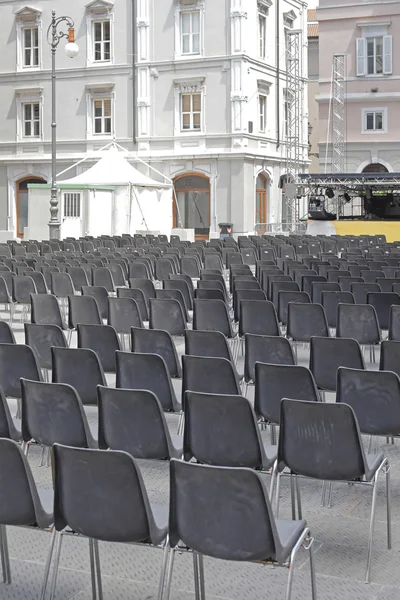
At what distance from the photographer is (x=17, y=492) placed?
449 cm

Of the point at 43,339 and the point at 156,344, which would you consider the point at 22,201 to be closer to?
the point at 43,339

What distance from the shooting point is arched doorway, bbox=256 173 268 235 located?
44.4 metres

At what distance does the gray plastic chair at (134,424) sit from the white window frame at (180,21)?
3916 cm

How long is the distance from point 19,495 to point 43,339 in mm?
4462

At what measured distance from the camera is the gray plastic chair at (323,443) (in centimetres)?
526

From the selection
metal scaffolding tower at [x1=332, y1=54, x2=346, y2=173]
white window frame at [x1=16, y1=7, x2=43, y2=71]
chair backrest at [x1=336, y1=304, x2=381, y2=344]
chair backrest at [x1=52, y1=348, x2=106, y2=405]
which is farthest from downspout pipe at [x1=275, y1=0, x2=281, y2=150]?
chair backrest at [x1=52, y1=348, x2=106, y2=405]

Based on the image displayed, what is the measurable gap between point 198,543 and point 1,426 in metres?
2.28

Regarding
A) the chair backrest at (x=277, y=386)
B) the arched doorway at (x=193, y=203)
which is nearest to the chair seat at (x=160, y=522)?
the chair backrest at (x=277, y=386)

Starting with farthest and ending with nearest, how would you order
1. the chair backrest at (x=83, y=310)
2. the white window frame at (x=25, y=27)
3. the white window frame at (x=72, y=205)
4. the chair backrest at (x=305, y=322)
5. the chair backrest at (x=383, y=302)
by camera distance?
the white window frame at (x=25, y=27), the white window frame at (x=72, y=205), the chair backrest at (x=383, y=302), the chair backrest at (x=83, y=310), the chair backrest at (x=305, y=322)

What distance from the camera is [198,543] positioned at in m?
4.22

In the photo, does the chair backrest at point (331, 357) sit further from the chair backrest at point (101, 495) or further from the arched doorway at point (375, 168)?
the arched doorway at point (375, 168)

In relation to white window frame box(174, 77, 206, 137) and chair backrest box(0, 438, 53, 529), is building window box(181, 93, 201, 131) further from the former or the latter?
chair backrest box(0, 438, 53, 529)

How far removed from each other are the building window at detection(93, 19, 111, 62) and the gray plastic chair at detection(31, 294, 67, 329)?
35.5 m

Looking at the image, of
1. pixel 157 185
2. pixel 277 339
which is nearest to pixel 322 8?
pixel 157 185
